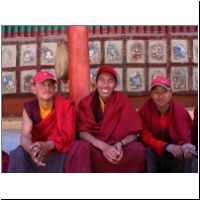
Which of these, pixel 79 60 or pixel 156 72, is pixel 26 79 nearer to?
pixel 156 72

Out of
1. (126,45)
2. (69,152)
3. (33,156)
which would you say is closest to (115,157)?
(69,152)

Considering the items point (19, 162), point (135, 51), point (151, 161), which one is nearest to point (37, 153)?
point (19, 162)

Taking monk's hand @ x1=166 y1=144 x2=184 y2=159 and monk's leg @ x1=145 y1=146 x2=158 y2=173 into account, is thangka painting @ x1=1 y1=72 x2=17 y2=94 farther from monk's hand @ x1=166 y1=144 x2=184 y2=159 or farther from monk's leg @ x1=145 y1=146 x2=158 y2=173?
monk's hand @ x1=166 y1=144 x2=184 y2=159

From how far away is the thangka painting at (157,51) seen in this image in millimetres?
6195

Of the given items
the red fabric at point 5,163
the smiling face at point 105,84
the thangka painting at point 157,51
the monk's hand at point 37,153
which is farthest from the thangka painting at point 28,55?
the monk's hand at point 37,153

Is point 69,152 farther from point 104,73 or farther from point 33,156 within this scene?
point 104,73

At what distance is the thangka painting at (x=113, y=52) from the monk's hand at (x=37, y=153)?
2427 mm

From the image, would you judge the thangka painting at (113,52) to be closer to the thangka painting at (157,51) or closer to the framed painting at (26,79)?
the thangka painting at (157,51)

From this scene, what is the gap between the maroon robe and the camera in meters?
3.96

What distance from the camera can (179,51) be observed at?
6.26m

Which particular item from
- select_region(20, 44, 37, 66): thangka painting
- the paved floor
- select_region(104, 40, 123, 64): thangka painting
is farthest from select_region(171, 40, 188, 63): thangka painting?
the paved floor

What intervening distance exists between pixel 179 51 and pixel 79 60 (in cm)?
224

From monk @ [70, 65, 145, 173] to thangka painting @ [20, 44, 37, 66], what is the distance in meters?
2.13

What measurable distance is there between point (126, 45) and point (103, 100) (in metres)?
2.08
